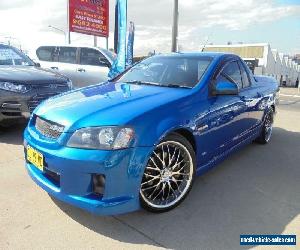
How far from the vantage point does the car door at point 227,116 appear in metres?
3.57

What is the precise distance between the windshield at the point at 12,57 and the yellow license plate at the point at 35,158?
3774 mm

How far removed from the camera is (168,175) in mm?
3139

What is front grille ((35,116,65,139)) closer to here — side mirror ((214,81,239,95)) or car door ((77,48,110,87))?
side mirror ((214,81,239,95))

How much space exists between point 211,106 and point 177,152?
693 mm

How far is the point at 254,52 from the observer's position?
45.8 metres

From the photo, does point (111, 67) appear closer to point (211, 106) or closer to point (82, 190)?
point (211, 106)

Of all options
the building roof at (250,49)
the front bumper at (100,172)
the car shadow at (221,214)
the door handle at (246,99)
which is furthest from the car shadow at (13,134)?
the building roof at (250,49)

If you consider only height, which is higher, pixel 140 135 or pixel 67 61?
pixel 67 61

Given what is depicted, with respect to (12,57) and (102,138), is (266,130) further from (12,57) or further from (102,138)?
(12,57)

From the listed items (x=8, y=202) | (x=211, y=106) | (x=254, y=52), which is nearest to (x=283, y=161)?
(x=211, y=106)

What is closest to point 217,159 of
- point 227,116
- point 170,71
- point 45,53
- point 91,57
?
point 227,116

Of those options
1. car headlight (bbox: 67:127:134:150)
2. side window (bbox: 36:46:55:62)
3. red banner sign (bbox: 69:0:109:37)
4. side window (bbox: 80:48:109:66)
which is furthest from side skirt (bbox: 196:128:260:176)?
red banner sign (bbox: 69:0:109:37)

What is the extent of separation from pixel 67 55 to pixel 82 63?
710 mm

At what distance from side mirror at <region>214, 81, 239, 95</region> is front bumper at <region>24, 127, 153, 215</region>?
1.27 m
